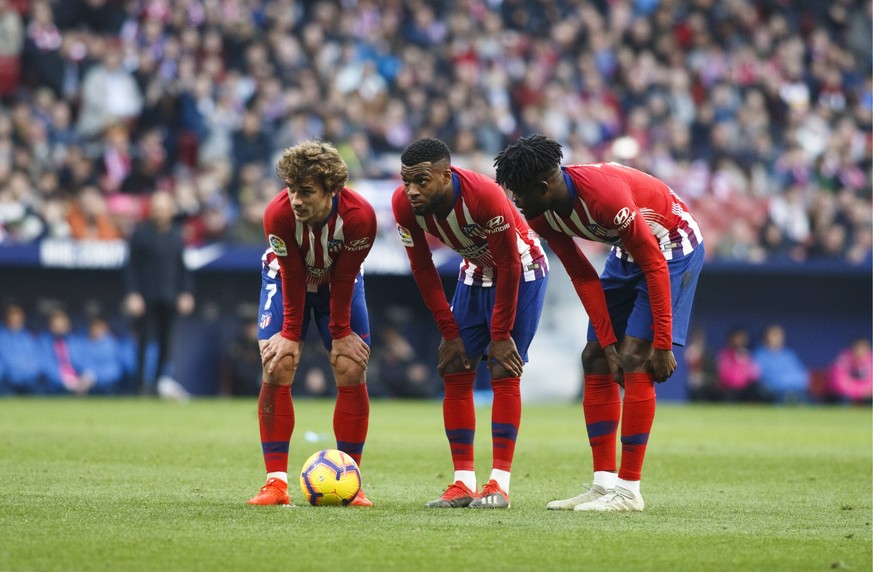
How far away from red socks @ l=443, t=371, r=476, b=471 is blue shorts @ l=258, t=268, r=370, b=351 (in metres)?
0.58

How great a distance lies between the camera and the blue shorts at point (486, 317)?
26.1ft

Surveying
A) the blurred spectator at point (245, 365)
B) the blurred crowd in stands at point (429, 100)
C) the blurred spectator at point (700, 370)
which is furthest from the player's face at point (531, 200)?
the blurred spectator at point (700, 370)

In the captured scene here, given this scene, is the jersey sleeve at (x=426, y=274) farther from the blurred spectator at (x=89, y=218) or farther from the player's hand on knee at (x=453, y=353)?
the blurred spectator at (x=89, y=218)

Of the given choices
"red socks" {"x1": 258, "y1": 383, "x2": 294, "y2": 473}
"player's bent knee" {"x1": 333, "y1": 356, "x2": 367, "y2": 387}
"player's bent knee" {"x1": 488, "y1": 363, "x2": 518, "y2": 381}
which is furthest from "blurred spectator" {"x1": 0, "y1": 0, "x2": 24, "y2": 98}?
"player's bent knee" {"x1": 488, "y1": 363, "x2": 518, "y2": 381}

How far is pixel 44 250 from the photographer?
1767cm

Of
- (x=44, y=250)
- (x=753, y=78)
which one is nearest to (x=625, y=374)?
(x=44, y=250)

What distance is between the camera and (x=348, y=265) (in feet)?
24.7

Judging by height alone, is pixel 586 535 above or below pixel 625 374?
below

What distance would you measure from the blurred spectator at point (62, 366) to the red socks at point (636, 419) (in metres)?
12.2

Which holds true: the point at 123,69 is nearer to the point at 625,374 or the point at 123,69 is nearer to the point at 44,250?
the point at 44,250

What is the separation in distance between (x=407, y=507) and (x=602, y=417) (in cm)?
129

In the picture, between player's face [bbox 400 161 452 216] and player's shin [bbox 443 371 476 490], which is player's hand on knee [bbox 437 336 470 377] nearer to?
player's shin [bbox 443 371 476 490]

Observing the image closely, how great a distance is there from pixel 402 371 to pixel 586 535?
45.0ft

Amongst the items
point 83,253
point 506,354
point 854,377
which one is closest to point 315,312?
point 506,354
